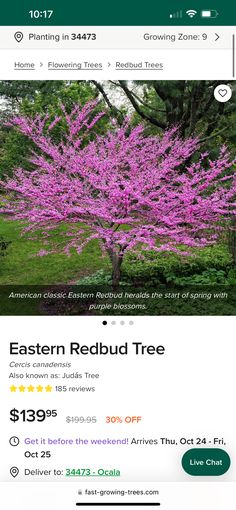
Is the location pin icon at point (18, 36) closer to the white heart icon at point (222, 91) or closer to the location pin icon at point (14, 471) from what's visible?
the white heart icon at point (222, 91)

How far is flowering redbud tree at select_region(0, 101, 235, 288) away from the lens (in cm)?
432

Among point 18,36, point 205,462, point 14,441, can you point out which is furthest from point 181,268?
point 18,36

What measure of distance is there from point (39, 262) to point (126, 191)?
105 cm

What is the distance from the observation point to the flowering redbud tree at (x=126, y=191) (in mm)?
4316

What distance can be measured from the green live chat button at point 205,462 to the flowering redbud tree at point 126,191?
1.76 metres

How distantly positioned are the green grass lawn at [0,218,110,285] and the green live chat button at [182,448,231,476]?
145cm

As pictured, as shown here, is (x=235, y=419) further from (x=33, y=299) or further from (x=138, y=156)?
(x=138, y=156)

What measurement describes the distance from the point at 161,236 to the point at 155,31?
2.10 metres

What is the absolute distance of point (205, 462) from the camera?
8.47ft

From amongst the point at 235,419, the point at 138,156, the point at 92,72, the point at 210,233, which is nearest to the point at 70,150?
the point at 138,156

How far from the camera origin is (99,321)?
2.67 metres
